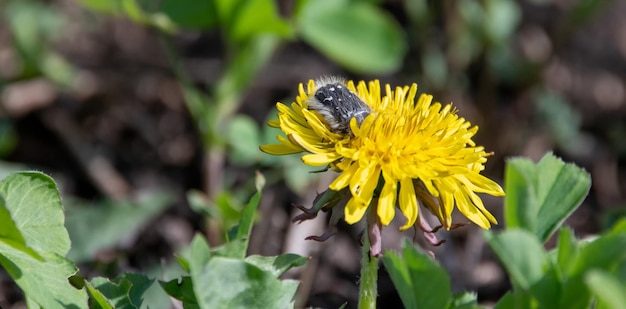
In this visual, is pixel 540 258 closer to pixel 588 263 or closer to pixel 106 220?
pixel 588 263

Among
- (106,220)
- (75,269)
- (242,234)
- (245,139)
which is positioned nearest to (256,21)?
(245,139)

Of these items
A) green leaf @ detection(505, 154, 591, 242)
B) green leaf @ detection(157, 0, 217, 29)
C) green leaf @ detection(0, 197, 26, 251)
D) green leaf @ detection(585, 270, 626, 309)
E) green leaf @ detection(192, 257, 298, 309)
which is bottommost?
green leaf @ detection(0, 197, 26, 251)

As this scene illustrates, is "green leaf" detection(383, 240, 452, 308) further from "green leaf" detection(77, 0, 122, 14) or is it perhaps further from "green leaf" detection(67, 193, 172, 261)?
"green leaf" detection(77, 0, 122, 14)

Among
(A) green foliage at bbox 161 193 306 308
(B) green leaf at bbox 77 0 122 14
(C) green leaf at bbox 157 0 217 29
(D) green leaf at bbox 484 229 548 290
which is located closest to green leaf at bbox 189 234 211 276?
(A) green foliage at bbox 161 193 306 308

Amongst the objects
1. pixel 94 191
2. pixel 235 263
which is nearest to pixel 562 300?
pixel 235 263

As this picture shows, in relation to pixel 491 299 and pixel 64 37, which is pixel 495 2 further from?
pixel 64 37
